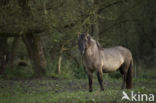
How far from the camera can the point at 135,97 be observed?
8.66 meters

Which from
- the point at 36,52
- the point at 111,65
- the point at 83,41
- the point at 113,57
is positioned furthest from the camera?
the point at 36,52

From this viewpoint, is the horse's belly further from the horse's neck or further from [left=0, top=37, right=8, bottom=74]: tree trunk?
[left=0, top=37, right=8, bottom=74]: tree trunk

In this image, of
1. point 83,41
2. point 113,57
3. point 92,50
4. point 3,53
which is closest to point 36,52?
point 3,53

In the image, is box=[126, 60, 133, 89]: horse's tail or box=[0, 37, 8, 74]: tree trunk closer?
box=[126, 60, 133, 89]: horse's tail

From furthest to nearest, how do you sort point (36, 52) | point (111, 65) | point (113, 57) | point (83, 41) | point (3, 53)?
1. point (3, 53)
2. point (36, 52)
3. point (113, 57)
4. point (111, 65)
5. point (83, 41)

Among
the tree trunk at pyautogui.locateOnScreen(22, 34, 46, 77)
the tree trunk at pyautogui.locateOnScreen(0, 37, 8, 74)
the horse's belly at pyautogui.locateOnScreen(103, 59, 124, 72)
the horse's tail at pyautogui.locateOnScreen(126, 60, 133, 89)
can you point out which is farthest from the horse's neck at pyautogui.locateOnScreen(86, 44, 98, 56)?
the tree trunk at pyautogui.locateOnScreen(0, 37, 8, 74)

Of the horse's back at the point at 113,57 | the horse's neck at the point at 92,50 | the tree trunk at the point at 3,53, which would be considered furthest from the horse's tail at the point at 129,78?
the tree trunk at the point at 3,53

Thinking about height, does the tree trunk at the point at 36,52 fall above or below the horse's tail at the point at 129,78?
above

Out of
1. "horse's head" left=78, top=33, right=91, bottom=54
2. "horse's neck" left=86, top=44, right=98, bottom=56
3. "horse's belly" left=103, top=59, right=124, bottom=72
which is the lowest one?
"horse's belly" left=103, top=59, right=124, bottom=72

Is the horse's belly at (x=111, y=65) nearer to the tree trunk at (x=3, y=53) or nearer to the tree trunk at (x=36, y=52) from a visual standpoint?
the tree trunk at (x=36, y=52)

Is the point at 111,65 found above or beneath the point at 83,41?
beneath

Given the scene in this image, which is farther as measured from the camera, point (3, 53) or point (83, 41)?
point (3, 53)

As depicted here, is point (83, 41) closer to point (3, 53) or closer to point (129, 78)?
point (129, 78)

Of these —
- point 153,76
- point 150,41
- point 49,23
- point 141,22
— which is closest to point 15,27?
point 49,23
